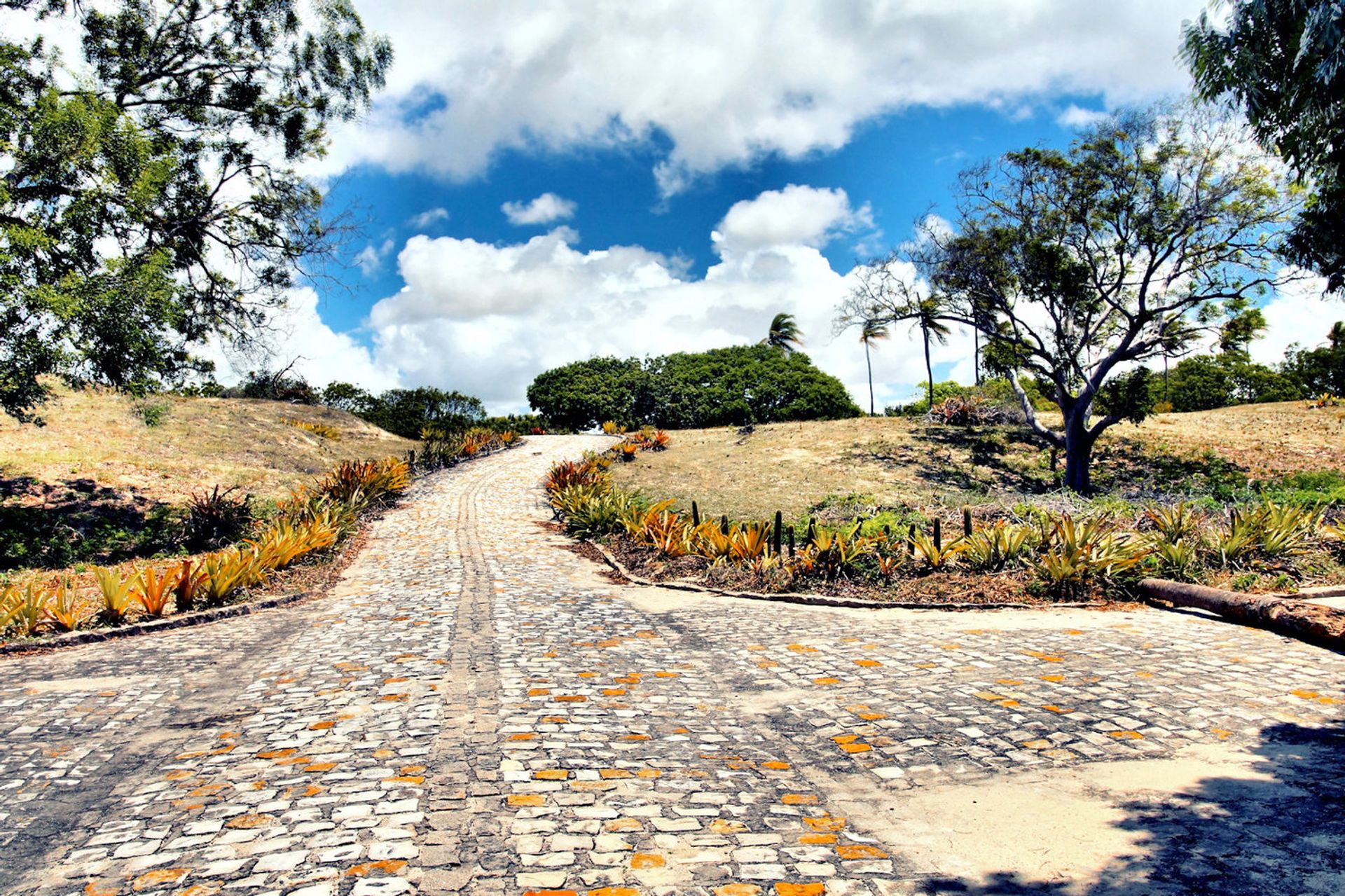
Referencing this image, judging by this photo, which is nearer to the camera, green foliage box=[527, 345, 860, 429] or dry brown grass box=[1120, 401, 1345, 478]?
dry brown grass box=[1120, 401, 1345, 478]

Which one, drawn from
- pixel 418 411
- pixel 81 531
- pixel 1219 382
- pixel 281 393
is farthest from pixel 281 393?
pixel 1219 382

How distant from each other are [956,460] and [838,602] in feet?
54.8

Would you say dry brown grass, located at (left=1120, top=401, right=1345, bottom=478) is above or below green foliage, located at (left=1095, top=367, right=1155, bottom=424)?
below

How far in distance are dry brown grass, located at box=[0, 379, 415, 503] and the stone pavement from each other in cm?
957

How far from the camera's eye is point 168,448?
1716 cm

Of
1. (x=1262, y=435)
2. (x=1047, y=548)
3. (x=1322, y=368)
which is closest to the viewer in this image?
(x=1047, y=548)

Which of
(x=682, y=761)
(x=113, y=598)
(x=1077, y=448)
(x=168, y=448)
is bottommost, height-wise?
(x=682, y=761)

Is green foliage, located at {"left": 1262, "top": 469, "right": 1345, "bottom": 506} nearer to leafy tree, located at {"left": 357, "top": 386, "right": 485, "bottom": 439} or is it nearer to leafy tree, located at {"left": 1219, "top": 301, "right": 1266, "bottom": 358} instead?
leafy tree, located at {"left": 1219, "top": 301, "right": 1266, "bottom": 358}

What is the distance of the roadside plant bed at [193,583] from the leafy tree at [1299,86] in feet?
36.0

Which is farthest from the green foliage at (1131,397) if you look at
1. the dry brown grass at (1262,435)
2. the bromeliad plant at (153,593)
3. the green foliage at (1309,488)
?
the bromeliad plant at (153,593)

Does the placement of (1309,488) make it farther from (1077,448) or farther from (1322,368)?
(1322,368)

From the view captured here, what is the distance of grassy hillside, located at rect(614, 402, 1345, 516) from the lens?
61.4ft

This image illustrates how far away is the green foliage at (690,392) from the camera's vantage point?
140 feet

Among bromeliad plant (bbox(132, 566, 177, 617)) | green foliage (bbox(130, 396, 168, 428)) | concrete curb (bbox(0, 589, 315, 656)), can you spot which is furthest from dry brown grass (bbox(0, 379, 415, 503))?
bromeliad plant (bbox(132, 566, 177, 617))
